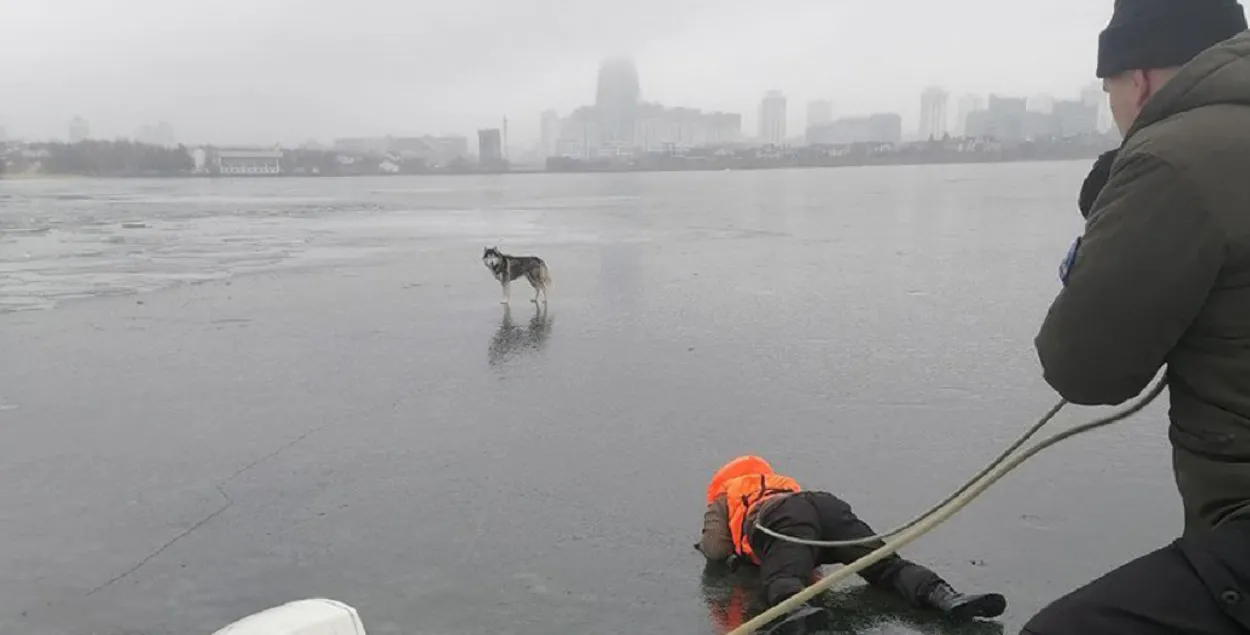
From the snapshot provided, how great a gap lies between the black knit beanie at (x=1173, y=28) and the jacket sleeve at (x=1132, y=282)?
0.38m

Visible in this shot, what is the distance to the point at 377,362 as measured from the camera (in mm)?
8430

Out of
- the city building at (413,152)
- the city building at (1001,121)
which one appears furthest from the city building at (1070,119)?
the city building at (413,152)

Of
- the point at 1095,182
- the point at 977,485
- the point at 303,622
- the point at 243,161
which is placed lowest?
the point at 303,622

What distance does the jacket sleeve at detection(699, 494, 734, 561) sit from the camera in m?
4.21

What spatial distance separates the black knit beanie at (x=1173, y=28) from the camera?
1.91m

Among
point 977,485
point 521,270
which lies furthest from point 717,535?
point 521,270

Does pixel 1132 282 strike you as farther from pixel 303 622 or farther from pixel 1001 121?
pixel 1001 121

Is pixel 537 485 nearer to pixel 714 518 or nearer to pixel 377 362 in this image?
pixel 714 518

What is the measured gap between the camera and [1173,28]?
1.91 m

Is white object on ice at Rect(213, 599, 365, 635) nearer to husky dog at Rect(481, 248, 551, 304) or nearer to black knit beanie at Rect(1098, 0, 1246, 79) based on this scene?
black knit beanie at Rect(1098, 0, 1246, 79)

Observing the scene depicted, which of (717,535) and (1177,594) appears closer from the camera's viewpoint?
(1177,594)

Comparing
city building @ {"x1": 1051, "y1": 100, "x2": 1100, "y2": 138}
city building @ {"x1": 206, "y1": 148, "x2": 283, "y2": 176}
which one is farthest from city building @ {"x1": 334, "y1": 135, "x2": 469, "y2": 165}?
city building @ {"x1": 1051, "y1": 100, "x2": 1100, "y2": 138}

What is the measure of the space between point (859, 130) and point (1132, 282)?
7689 inches

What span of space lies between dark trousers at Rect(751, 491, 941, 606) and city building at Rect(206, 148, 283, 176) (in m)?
140
